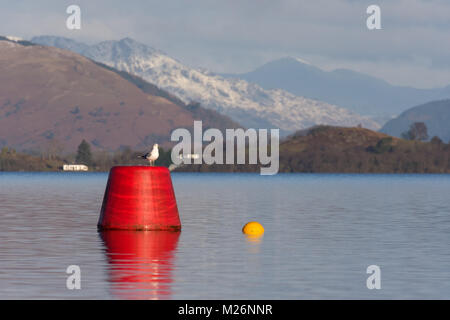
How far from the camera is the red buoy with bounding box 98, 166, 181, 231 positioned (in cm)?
4178

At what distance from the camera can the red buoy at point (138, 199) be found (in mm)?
41781

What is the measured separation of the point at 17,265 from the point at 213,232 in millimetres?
18459

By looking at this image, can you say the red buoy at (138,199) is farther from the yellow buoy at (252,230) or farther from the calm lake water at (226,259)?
the yellow buoy at (252,230)

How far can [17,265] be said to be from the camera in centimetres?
3262

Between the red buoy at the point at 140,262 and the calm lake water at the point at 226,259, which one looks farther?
the calm lake water at the point at 226,259

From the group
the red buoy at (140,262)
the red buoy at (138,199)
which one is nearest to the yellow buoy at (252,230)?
the red buoy at (140,262)

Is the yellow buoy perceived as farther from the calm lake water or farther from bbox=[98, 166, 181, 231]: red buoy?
bbox=[98, 166, 181, 231]: red buoy

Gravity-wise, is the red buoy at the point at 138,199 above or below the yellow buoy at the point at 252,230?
above

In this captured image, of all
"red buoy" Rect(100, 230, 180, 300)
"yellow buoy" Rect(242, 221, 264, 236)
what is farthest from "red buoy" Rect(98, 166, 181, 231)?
"yellow buoy" Rect(242, 221, 264, 236)

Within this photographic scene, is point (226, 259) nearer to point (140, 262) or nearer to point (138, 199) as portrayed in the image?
point (140, 262)

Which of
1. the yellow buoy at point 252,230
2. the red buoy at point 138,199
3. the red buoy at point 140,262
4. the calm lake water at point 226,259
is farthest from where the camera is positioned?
the yellow buoy at point 252,230
